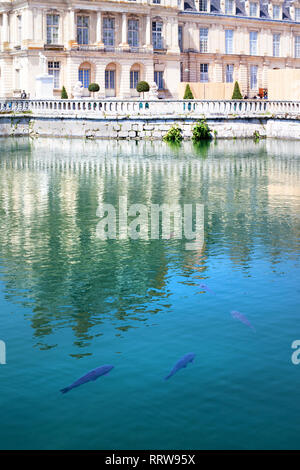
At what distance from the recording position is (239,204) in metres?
24.0

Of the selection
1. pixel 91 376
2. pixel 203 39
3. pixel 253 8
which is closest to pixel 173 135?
pixel 203 39

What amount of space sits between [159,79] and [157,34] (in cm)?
389

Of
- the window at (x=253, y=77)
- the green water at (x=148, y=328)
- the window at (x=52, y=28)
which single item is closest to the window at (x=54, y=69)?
the window at (x=52, y=28)

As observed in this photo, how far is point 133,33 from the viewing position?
229 feet

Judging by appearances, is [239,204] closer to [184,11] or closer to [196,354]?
[196,354]

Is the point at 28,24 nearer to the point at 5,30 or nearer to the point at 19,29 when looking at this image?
the point at 19,29

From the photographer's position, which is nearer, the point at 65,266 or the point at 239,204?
the point at 65,266

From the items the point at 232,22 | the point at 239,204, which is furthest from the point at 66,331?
the point at 232,22

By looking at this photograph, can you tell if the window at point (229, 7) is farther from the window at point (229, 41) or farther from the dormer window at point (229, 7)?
the window at point (229, 41)

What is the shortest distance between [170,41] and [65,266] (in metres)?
58.8

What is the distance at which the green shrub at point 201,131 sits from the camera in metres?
48.0

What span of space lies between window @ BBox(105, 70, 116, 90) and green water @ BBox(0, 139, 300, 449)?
Answer: 45894 millimetres

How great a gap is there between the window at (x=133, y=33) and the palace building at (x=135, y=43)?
0.28ft

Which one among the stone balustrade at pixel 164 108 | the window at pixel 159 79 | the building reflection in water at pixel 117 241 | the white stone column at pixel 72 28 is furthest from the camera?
the window at pixel 159 79
